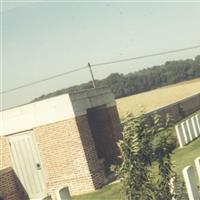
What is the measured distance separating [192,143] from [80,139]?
621 cm

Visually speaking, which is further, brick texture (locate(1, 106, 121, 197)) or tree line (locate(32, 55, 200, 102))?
tree line (locate(32, 55, 200, 102))

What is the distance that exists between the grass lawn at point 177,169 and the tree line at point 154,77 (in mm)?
100747

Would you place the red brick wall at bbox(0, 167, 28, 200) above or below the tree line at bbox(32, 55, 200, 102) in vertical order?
below

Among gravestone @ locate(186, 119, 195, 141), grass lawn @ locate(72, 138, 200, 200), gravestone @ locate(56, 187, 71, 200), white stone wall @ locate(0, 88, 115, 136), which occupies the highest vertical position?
white stone wall @ locate(0, 88, 115, 136)

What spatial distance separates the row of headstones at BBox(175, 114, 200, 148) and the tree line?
97934 millimetres

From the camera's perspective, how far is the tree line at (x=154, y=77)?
121688 mm

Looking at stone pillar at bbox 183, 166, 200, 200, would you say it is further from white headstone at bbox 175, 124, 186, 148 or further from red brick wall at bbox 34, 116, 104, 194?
white headstone at bbox 175, 124, 186, 148

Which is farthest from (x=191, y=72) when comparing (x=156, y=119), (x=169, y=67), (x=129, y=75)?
(x=156, y=119)

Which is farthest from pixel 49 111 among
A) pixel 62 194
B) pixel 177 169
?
pixel 62 194

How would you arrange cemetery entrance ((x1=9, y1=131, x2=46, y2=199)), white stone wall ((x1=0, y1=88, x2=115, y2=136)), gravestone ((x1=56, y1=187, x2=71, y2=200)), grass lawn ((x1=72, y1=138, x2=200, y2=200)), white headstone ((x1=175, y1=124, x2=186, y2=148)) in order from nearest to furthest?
gravestone ((x1=56, y1=187, x2=71, y2=200))
grass lawn ((x1=72, y1=138, x2=200, y2=200))
white stone wall ((x1=0, y1=88, x2=115, y2=136))
cemetery entrance ((x1=9, y1=131, x2=46, y2=199))
white headstone ((x1=175, y1=124, x2=186, y2=148))

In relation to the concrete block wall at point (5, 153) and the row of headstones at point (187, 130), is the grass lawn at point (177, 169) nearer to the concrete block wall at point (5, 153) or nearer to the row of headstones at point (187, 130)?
the row of headstones at point (187, 130)

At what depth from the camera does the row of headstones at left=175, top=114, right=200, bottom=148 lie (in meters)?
18.3

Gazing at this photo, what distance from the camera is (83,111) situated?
1516 cm

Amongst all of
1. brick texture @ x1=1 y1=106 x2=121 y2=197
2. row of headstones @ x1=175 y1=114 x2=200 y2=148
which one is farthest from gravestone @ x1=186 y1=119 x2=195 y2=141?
brick texture @ x1=1 y1=106 x2=121 y2=197
